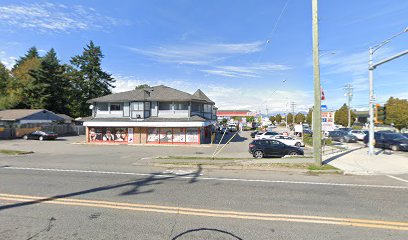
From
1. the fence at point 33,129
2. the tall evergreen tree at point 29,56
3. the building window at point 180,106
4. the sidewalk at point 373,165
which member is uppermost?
the tall evergreen tree at point 29,56

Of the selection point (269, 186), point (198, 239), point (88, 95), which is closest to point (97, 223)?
point (198, 239)

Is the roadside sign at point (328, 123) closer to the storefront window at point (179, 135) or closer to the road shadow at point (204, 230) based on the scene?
the road shadow at point (204, 230)

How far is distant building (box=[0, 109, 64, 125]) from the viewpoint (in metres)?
36.7

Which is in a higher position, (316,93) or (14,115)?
(14,115)

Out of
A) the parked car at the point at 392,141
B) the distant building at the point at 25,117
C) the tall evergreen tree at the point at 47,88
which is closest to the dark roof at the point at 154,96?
the distant building at the point at 25,117

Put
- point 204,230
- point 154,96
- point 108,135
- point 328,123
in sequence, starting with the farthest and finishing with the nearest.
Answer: point 154,96, point 108,135, point 328,123, point 204,230

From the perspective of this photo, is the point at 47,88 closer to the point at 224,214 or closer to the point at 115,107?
the point at 115,107

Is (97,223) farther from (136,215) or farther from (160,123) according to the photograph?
(160,123)

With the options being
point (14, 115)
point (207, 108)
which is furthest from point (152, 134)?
point (14, 115)

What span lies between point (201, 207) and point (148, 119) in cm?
2430

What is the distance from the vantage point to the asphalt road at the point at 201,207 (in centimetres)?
494

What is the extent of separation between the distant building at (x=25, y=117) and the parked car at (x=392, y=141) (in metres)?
48.9

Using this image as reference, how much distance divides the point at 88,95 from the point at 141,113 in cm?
3738

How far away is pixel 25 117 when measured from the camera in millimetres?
37750
